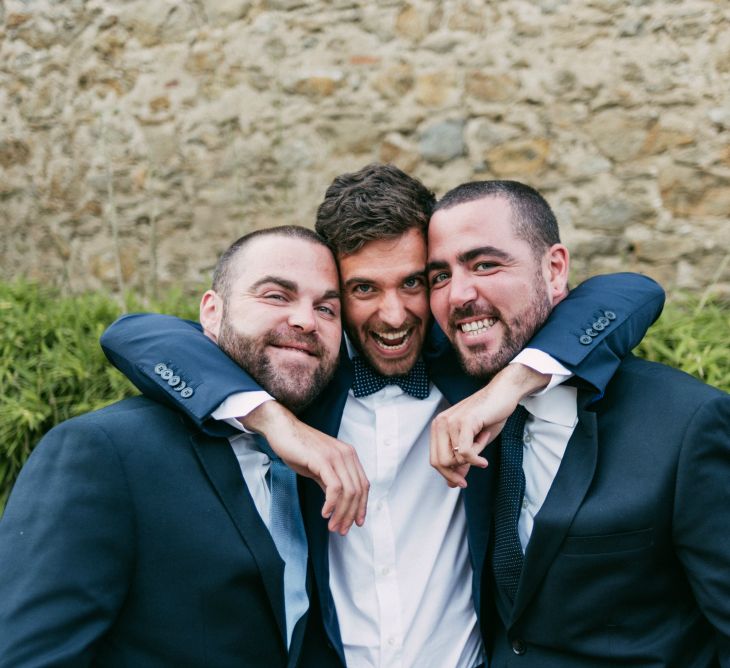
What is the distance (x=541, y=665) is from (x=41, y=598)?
135 cm

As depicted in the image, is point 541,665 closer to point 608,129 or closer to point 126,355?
point 126,355

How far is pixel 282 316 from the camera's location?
245 centimetres

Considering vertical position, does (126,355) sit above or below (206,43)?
below

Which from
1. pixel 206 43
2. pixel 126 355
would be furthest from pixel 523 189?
A: pixel 206 43

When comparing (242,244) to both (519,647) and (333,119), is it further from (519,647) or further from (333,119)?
(333,119)

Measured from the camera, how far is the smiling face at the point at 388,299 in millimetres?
2562

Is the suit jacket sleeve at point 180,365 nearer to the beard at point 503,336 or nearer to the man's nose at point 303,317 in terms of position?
the man's nose at point 303,317

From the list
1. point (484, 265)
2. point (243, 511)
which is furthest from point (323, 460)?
point (484, 265)

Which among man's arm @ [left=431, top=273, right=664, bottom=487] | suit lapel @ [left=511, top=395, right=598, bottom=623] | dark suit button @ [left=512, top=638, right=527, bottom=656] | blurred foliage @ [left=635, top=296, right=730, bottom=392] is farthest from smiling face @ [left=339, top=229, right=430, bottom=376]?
blurred foliage @ [left=635, top=296, right=730, bottom=392]

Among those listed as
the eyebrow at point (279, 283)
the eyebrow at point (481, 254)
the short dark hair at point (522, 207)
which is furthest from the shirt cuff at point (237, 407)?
the short dark hair at point (522, 207)

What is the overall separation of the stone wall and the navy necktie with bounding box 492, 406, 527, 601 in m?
2.95

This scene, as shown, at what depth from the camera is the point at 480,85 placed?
519 cm

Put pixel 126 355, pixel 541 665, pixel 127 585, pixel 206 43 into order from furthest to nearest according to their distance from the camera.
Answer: pixel 206 43 < pixel 126 355 < pixel 541 665 < pixel 127 585

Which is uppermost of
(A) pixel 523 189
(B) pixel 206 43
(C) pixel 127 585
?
(B) pixel 206 43
